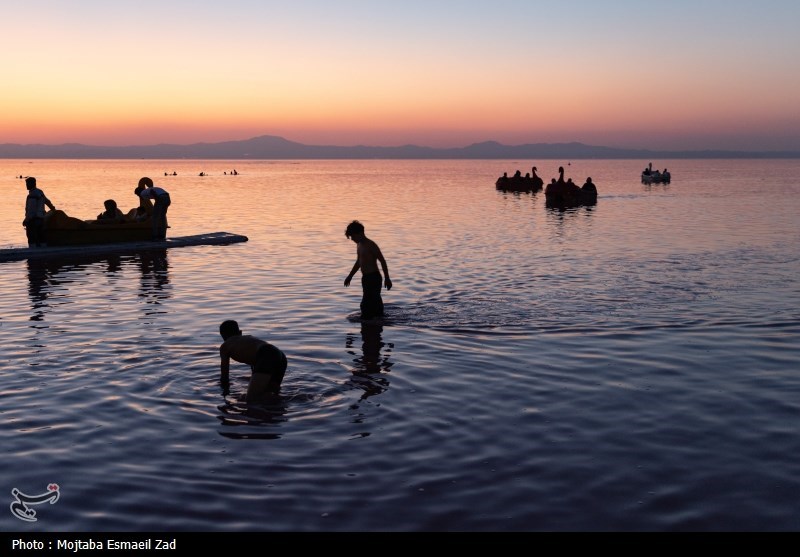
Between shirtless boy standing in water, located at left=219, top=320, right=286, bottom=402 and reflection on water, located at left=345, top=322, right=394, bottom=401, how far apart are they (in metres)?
1.16

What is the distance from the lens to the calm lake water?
6.86 metres

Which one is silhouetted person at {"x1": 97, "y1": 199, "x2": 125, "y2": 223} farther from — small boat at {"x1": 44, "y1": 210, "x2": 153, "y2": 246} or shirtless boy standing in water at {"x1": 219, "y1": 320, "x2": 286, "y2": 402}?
shirtless boy standing in water at {"x1": 219, "y1": 320, "x2": 286, "y2": 402}

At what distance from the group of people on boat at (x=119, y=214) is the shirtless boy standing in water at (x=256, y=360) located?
674 inches

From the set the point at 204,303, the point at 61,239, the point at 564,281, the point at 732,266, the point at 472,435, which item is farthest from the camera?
the point at 61,239

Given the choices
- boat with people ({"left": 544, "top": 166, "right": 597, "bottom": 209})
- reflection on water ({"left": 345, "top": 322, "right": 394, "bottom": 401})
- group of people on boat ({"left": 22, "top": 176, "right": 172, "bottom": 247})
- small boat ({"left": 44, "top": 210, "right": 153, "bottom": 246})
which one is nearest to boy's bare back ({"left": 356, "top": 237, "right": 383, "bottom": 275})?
reflection on water ({"left": 345, "top": 322, "right": 394, "bottom": 401})

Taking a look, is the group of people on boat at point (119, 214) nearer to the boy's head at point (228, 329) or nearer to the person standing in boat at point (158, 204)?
the person standing in boat at point (158, 204)

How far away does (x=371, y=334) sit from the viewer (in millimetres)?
14094

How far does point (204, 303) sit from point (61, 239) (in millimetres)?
10739

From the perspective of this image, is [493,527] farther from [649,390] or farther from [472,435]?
[649,390]

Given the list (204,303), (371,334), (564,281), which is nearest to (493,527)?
(371,334)

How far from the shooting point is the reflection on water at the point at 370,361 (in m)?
10.8

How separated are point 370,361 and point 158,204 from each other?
56.6 ft

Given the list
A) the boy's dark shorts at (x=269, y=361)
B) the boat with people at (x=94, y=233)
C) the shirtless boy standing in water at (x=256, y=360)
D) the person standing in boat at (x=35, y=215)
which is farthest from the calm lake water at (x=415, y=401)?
the person standing in boat at (x=35, y=215)
